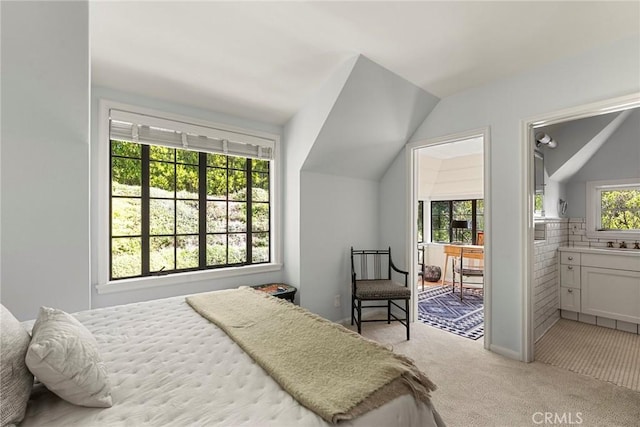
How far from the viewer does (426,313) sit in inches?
150

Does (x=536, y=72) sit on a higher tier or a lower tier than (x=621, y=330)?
higher

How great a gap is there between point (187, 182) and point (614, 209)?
5263mm

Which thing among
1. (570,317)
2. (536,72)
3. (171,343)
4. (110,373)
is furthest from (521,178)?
(110,373)

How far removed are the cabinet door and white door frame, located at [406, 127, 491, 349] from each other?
67.3 inches

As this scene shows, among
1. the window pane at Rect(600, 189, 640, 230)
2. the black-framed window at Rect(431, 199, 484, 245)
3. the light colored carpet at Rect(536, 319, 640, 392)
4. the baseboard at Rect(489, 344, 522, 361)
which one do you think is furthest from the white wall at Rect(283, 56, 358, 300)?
the window pane at Rect(600, 189, 640, 230)

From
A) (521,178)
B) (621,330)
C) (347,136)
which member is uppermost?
(347,136)

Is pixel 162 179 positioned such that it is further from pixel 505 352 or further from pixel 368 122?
pixel 505 352

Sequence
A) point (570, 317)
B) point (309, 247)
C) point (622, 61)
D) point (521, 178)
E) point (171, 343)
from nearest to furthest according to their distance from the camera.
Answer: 1. point (171, 343)
2. point (622, 61)
3. point (521, 178)
4. point (309, 247)
5. point (570, 317)

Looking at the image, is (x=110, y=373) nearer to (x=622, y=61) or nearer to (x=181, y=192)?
(x=181, y=192)

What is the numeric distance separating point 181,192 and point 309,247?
4.67 feet

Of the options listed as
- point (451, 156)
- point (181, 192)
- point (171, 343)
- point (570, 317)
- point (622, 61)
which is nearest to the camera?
point (171, 343)

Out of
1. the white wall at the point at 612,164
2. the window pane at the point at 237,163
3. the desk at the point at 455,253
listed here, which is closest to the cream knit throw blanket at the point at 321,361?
the window pane at the point at 237,163

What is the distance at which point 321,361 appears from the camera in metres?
1.22

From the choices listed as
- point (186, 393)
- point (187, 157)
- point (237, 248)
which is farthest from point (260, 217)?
point (186, 393)
